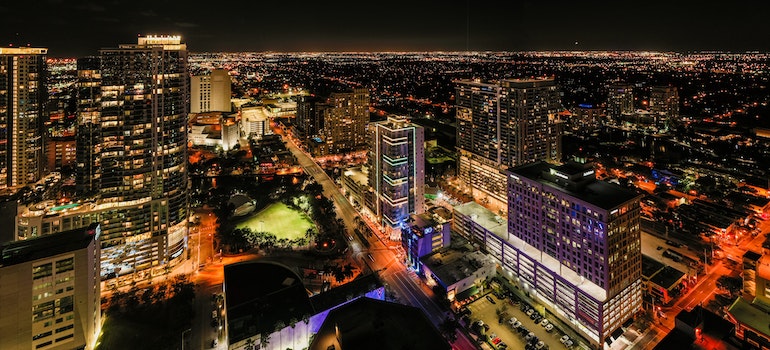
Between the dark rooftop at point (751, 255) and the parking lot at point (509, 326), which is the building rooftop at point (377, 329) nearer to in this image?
the parking lot at point (509, 326)

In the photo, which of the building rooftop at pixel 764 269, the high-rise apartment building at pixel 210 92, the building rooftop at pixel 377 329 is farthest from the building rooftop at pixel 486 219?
the high-rise apartment building at pixel 210 92

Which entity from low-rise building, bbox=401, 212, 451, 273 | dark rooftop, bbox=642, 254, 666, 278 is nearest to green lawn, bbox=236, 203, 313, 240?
low-rise building, bbox=401, 212, 451, 273

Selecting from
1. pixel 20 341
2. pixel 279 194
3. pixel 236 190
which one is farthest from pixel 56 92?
pixel 20 341

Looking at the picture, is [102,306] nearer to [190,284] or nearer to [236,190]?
[190,284]

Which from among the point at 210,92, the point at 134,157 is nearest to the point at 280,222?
the point at 134,157

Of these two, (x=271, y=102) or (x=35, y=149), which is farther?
(x=271, y=102)

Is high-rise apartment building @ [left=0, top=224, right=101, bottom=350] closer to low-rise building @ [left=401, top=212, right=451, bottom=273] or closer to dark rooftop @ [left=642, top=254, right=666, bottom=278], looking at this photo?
low-rise building @ [left=401, top=212, right=451, bottom=273]
